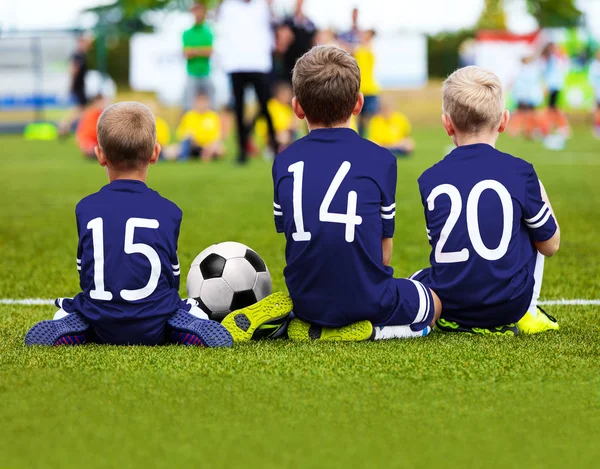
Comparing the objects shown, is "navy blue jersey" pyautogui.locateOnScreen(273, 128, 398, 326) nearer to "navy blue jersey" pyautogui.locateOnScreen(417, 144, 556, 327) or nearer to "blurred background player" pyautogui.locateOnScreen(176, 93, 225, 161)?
"navy blue jersey" pyautogui.locateOnScreen(417, 144, 556, 327)

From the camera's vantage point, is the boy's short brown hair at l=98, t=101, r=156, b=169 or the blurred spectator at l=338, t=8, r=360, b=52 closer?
the boy's short brown hair at l=98, t=101, r=156, b=169

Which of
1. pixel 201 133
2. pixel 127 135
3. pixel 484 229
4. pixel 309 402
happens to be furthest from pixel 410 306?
pixel 201 133

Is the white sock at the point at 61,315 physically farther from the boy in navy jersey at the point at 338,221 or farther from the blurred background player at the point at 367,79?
the blurred background player at the point at 367,79


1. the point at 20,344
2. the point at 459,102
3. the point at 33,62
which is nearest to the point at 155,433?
the point at 20,344

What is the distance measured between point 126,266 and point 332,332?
0.85m

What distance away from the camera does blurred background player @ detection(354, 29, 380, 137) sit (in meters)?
15.9

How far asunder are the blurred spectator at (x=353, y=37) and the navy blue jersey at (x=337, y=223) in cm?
1285

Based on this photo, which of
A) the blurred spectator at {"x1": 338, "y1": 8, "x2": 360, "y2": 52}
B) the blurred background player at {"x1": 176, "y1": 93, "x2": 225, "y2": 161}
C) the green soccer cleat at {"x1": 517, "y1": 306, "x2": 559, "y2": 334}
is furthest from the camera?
→ the blurred spectator at {"x1": 338, "y1": 8, "x2": 360, "y2": 52}

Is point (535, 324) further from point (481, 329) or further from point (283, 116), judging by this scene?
point (283, 116)

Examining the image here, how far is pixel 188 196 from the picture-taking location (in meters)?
9.45

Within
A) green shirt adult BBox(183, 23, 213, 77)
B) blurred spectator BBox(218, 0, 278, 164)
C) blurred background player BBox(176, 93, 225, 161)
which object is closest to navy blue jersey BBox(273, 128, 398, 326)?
blurred spectator BBox(218, 0, 278, 164)

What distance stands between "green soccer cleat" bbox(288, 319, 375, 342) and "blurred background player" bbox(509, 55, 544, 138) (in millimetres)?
19120

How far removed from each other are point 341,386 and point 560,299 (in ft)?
6.77

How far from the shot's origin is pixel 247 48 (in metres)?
12.5
